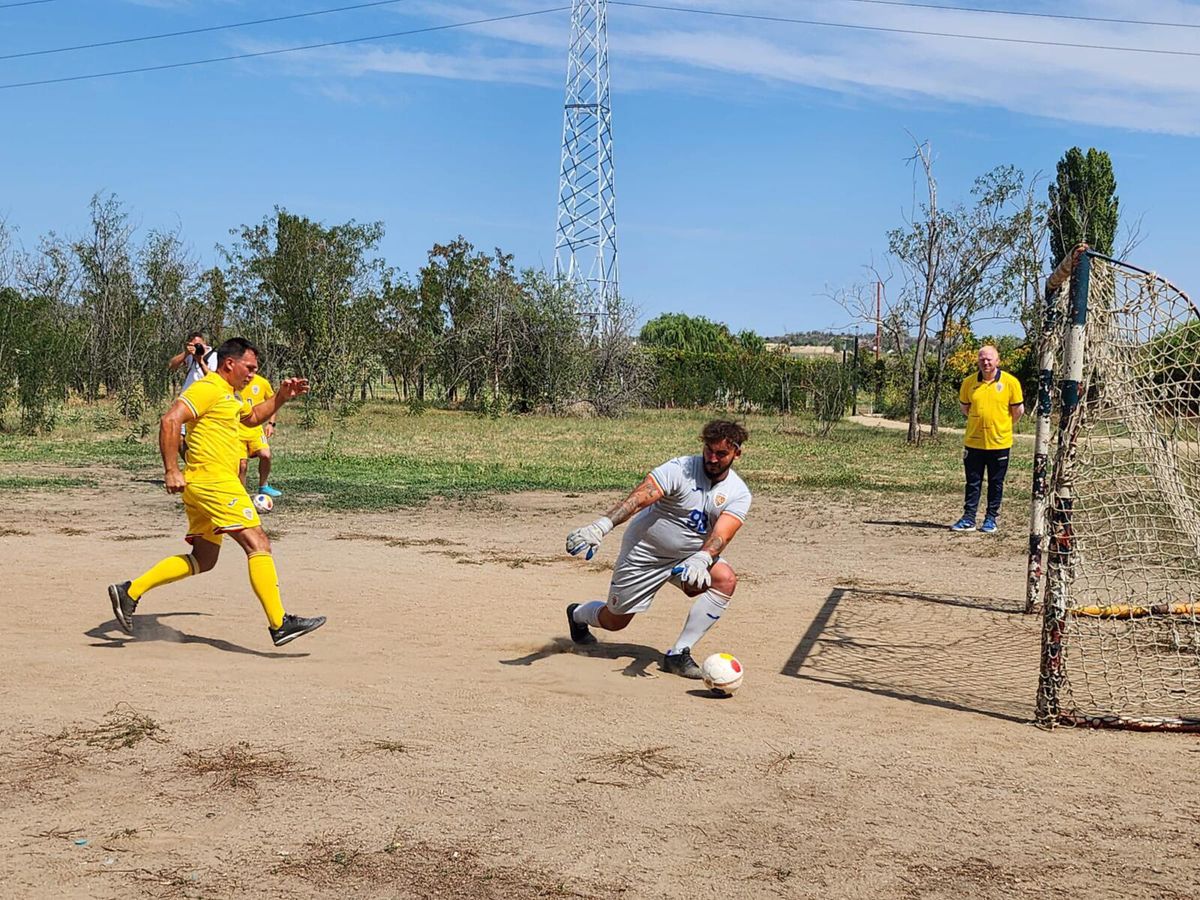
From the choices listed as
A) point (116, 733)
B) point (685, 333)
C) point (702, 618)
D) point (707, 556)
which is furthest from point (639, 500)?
point (685, 333)

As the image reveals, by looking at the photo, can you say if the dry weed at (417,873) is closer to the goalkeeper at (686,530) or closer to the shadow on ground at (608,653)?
the goalkeeper at (686,530)

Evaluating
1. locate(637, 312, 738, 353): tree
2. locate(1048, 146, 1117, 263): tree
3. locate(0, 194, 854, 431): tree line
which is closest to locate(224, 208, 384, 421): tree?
locate(0, 194, 854, 431): tree line

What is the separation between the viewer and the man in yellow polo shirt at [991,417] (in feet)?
42.3

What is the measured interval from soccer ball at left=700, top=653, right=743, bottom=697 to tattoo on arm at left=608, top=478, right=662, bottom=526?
92 cm

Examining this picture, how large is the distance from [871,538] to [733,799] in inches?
331

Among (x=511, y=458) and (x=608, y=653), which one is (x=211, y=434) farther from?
(x=511, y=458)

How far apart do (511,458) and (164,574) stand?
14659mm

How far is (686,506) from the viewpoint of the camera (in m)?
7.20

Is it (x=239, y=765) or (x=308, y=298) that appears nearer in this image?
(x=239, y=765)

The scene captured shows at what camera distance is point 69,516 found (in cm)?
1334

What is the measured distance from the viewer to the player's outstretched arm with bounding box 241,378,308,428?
7363mm

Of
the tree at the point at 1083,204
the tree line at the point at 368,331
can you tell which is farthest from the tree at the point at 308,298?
the tree at the point at 1083,204

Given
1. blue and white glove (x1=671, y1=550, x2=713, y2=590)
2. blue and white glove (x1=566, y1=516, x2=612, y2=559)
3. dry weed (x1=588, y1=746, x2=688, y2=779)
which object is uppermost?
blue and white glove (x1=566, y1=516, x2=612, y2=559)

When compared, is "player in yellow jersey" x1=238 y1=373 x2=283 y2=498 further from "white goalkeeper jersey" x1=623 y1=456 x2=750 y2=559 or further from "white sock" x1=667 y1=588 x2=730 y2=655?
"white sock" x1=667 y1=588 x2=730 y2=655
